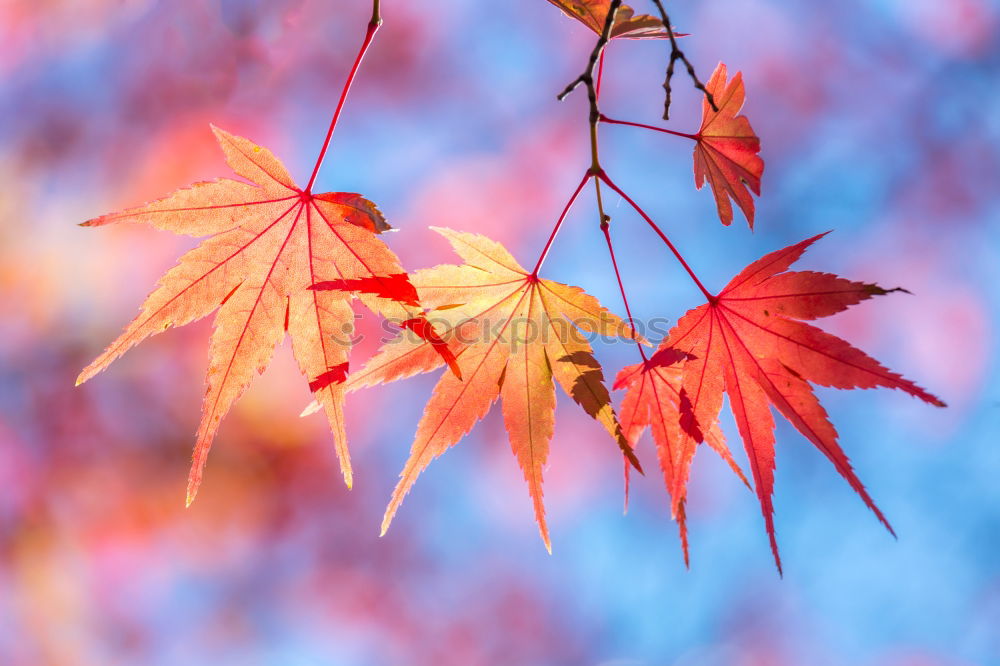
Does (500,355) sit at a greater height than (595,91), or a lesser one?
lesser

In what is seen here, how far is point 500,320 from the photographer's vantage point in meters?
0.92

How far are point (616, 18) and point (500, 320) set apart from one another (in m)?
0.41

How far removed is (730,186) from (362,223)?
48 cm

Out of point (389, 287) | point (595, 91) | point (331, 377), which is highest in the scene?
point (595, 91)

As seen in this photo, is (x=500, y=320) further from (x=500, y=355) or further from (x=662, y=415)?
(x=662, y=415)

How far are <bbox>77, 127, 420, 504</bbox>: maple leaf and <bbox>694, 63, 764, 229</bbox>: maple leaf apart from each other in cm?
45

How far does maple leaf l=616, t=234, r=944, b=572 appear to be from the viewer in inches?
31.2

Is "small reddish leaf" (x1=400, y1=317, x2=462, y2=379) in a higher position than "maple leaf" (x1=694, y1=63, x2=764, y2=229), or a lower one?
lower

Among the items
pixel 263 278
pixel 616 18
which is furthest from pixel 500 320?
pixel 616 18

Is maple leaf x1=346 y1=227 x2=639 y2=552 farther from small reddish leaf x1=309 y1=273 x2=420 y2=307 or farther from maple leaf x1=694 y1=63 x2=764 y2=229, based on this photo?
maple leaf x1=694 y1=63 x2=764 y2=229

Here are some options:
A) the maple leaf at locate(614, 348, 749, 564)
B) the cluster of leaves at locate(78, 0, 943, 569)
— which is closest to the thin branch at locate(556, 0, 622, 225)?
the cluster of leaves at locate(78, 0, 943, 569)

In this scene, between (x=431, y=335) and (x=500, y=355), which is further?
(x=500, y=355)

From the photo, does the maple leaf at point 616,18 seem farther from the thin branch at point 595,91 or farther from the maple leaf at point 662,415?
the maple leaf at point 662,415

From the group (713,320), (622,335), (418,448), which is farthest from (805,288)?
(418,448)
